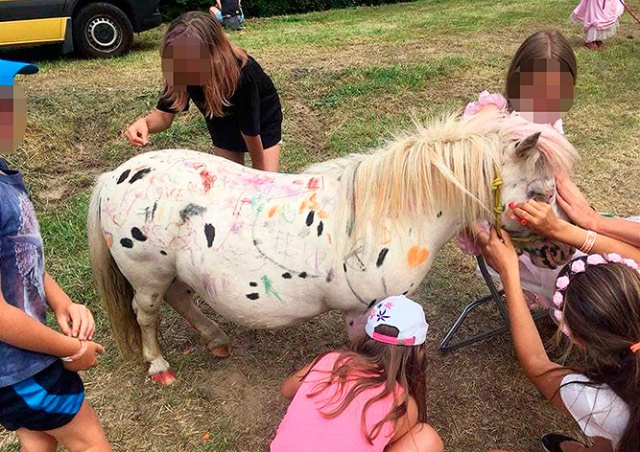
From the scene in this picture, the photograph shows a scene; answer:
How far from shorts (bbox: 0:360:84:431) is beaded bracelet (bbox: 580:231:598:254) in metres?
1.89

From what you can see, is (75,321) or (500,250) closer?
(75,321)

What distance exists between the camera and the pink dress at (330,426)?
5.19 feet

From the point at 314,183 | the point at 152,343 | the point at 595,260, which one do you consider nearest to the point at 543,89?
the point at 595,260

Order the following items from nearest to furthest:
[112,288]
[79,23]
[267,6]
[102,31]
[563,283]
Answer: [563,283] < [112,288] < [79,23] < [102,31] < [267,6]

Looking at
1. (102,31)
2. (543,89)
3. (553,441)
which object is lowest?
(553,441)

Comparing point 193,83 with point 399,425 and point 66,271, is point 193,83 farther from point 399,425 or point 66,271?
point 399,425

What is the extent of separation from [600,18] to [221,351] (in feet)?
21.4

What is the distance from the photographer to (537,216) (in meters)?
1.95

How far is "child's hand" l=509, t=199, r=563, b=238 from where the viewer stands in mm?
1946

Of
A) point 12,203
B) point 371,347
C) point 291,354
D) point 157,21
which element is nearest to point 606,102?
point 291,354

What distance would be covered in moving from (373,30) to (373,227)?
7.82 m

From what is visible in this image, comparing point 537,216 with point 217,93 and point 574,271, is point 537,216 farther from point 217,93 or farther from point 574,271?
point 217,93

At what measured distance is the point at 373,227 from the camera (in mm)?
2035

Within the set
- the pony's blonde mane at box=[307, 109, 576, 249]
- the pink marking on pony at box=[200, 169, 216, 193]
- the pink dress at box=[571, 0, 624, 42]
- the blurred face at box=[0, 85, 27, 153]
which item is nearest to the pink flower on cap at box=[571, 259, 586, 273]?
the pony's blonde mane at box=[307, 109, 576, 249]
